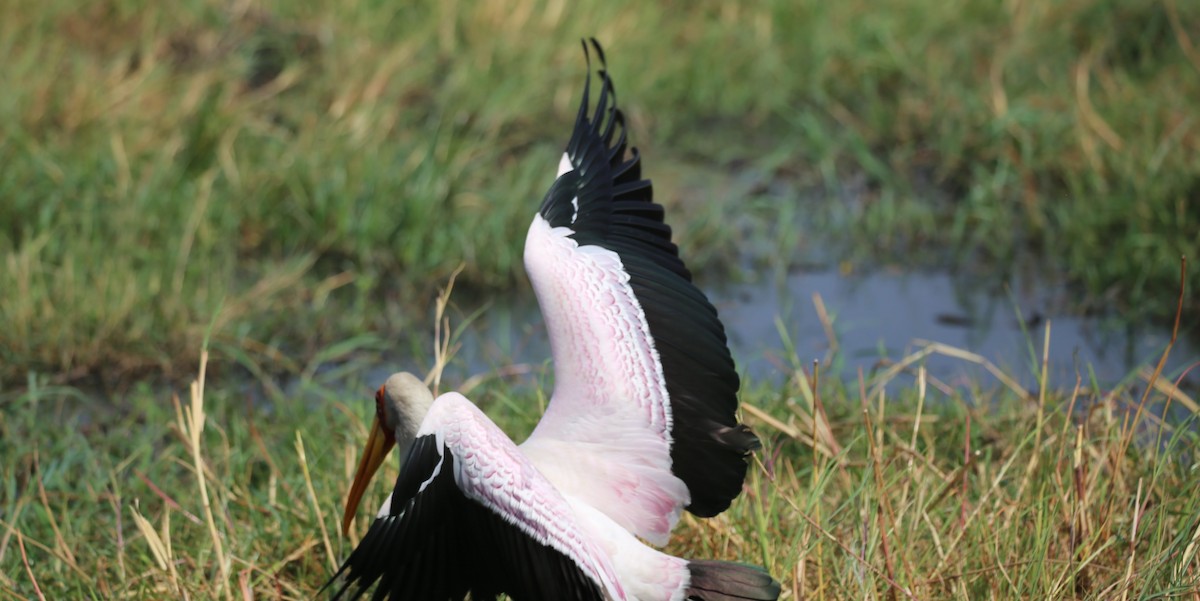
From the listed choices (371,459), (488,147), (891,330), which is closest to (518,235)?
(488,147)

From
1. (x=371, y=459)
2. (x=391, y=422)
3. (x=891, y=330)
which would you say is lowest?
(x=891, y=330)

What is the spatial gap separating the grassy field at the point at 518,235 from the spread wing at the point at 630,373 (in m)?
0.23

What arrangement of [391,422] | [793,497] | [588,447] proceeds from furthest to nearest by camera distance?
[793,497], [391,422], [588,447]

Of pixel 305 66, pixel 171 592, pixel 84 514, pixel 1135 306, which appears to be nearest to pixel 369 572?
pixel 171 592

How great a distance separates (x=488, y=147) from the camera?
5.89 meters

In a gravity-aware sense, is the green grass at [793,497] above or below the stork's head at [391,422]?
below

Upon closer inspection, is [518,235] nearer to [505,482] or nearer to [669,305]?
[669,305]

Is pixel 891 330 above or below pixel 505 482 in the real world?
below

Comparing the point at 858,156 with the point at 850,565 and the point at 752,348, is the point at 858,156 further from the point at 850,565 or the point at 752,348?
the point at 850,565

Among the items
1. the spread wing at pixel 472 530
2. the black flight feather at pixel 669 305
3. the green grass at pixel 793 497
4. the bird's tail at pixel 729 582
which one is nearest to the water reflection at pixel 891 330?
the green grass at pixel 793 497

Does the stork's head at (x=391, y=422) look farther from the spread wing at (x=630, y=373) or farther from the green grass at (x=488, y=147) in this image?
the green grass at (x=488, y=147)

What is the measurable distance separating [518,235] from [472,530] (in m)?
2.83

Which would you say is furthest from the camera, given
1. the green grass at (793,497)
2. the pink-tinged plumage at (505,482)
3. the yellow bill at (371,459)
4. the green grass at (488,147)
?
the green grass at (488,147)

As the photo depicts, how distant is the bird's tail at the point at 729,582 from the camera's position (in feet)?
8.87
